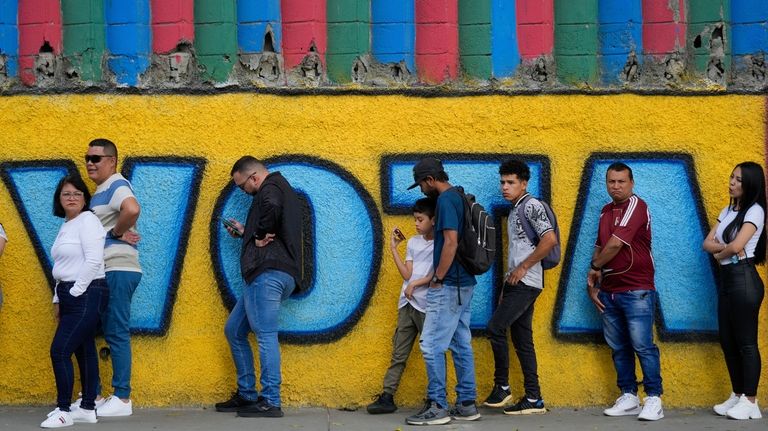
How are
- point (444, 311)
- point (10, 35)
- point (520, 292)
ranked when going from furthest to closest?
point (10, 35)
point (520, 292)
point (444, 311)

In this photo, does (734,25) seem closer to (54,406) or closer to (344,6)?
(344,6)

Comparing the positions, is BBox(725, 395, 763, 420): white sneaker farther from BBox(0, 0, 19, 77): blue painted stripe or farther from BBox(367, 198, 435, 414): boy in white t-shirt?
BBox(0, 0, 19, 77): blue painted stripe

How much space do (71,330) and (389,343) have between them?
Result: 7.54 ft

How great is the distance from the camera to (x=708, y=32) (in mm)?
8094

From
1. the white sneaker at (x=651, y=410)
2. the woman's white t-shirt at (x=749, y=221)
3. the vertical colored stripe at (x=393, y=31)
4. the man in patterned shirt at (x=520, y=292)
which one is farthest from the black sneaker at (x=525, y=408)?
the vertical colored stripe at (x=393, y=31)

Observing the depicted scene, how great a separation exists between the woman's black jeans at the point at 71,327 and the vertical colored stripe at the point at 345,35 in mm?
2356

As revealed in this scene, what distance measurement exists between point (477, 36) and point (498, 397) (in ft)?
8.90

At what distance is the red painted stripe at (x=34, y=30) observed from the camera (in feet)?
26.6

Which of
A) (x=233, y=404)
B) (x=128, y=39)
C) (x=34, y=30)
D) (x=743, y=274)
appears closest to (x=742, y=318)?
(x=743, y=274)

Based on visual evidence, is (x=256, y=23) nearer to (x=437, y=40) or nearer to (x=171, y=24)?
(x=171, y=24)

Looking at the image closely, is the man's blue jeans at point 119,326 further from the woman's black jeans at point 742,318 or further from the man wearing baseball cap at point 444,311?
the woman's black jeans at point 742,318

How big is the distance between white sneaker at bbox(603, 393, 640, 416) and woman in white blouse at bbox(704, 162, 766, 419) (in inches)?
25.4

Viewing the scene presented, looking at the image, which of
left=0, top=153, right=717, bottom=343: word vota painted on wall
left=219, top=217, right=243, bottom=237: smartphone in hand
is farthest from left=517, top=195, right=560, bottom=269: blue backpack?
left=219, top=217, right=243, bottom=237: smartphone in hand

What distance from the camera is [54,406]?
8.08 m
